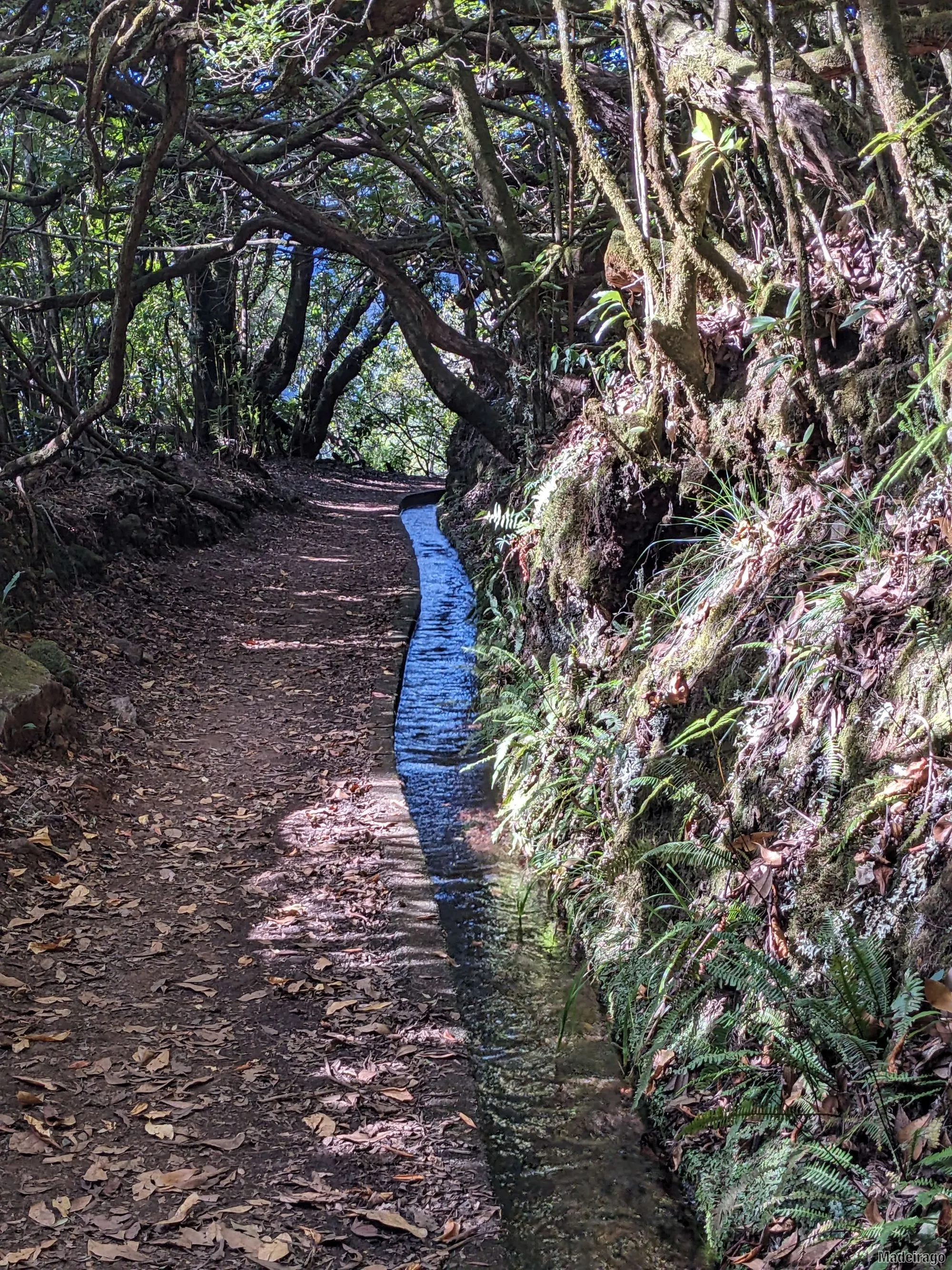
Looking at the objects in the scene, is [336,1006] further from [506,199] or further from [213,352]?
[213,352]

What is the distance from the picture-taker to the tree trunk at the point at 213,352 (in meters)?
15.2

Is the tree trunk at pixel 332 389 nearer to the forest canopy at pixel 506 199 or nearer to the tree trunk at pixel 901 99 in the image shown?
the forest canopy at pixel 506 199

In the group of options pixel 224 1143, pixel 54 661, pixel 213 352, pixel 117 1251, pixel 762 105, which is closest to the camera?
pixel 117 1251

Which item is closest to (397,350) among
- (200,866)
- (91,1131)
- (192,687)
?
Answer: (192,687)

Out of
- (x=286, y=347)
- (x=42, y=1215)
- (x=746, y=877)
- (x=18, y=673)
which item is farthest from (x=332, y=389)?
(x=42, y=1215)

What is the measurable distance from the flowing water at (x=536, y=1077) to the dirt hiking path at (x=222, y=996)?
0.18 metres

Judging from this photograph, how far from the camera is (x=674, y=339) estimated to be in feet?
17.8

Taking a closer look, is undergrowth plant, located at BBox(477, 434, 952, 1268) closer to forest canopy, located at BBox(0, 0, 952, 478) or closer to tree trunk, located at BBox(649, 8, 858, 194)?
forest canopy, located at BBox(0, 0, 952, 478)

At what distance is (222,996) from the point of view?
4.04 metres

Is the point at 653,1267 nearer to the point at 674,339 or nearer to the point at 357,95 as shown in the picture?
the point at 674,339

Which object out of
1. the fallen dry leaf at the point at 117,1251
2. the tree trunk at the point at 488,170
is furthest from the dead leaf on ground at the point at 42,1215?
the tree trunk at the point at 488,170

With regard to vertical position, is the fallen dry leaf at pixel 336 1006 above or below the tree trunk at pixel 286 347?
below

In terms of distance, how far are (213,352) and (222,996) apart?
1408cm

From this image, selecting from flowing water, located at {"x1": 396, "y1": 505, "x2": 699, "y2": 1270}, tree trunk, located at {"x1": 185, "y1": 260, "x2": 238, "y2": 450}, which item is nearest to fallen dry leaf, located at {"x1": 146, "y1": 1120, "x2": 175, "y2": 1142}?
flowing water, located at {"x1": 396, "y1": 505, "x2": 699, "y2": 1270}
